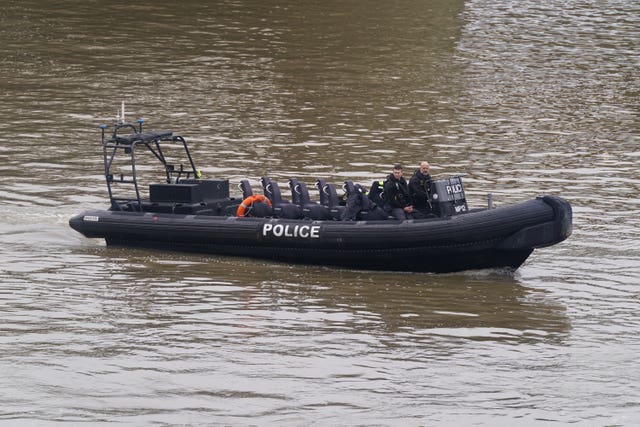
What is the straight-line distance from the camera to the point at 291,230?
18.6 m

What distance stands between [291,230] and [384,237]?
1.37 metres

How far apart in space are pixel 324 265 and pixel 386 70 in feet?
64.8

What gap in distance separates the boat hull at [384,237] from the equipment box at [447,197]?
1.46 ft

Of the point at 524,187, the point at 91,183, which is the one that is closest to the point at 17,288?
the point at 91,183

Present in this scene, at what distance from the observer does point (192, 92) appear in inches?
1353

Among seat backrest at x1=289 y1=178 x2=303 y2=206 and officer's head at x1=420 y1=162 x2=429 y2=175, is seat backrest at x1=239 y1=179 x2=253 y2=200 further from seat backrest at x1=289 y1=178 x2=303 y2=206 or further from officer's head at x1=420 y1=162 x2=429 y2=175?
officer's head at x1=420 y1=162 x2=429 y2=175

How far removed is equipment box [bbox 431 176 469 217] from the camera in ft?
60.5

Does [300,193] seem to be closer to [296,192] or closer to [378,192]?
[296,192]

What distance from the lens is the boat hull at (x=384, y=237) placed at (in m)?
17.8

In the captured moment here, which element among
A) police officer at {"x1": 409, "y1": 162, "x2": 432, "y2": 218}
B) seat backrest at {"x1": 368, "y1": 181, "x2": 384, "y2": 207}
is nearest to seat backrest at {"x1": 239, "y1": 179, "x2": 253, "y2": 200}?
seat backrest at {"x1": 368, "y1": 181, "x2": 384, "y2": 207}

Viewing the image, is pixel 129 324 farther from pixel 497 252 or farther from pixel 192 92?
pixel 192 92

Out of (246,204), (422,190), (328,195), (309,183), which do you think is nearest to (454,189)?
(422,190)

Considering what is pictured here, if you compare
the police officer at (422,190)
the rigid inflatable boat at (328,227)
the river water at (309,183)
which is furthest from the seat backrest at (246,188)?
the police officer at (422,190)

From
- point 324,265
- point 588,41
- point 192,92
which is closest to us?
point 324,265
